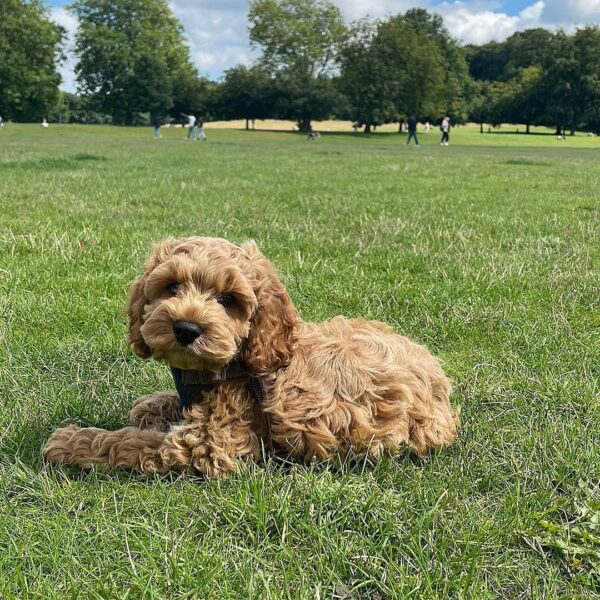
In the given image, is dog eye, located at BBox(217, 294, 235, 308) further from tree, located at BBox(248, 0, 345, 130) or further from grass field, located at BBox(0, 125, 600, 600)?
tree, located at BBox(248, 0, 345, 130)

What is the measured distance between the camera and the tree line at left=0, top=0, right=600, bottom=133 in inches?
3049

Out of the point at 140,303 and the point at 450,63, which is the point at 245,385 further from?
the point at 450,63

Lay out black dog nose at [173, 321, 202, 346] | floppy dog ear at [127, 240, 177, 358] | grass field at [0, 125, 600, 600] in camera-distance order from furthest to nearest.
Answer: floppy dog ear at [127, 240, 177, 358] < black dog nose at [173, 321, 202, 346] < grass field at [0, 125, 600, 600]

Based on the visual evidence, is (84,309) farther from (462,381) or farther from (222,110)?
(222,110)

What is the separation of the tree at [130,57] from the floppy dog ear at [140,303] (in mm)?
88734

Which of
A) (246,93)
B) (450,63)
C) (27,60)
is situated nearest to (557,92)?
(450,63)

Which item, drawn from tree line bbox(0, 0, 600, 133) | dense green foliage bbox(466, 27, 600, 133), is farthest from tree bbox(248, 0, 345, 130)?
dense green foliage bbox(466, 27, 600, 133)

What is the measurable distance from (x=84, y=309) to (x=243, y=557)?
3.17 metres

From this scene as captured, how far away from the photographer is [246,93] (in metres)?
A: 89.1

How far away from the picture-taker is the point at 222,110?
306ft

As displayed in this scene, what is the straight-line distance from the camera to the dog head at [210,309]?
2.76 m

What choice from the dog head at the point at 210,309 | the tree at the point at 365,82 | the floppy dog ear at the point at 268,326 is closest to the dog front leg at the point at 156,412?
the dog head at the point at 210,309

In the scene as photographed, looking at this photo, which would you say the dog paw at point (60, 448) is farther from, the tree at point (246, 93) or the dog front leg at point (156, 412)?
the tree at point (246, 93)

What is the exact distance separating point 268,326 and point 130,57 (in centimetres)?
9590
